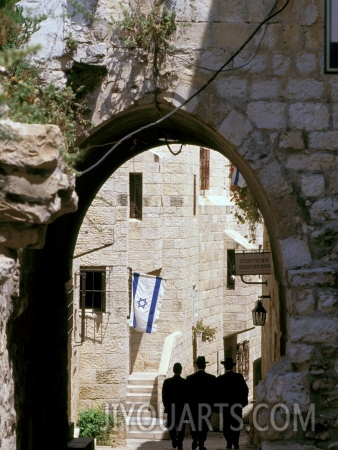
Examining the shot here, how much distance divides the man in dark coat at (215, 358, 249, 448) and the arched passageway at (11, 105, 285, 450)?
2.03 meters

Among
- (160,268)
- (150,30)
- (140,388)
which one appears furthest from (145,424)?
(150,30)

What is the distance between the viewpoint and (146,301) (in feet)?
61.2

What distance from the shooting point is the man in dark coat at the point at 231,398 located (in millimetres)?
11664

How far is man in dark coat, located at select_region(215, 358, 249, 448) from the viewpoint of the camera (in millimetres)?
11664

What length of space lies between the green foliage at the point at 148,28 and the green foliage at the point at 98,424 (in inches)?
363

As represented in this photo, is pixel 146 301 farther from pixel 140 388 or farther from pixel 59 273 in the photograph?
pixel 59 273

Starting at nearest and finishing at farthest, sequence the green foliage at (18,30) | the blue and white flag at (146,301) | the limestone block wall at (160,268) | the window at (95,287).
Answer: the green foliage at (18,30) → the limestone block wall at (160,268) → the window at (95,287) → the blue and white flag at (146,301)

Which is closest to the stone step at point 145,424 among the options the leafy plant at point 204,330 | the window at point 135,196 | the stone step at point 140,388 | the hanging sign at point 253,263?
the stone step at point 140,388

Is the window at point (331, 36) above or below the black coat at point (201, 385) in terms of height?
above

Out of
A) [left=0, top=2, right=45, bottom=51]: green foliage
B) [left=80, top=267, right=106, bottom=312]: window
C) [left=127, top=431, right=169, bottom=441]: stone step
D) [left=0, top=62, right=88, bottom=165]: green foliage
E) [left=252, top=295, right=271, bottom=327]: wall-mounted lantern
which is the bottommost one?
[left=127, top=431, right=169, bottom=441]: stone step

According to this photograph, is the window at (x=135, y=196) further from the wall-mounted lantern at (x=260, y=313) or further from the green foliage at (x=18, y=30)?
the green foliage at (x=18, y=30)

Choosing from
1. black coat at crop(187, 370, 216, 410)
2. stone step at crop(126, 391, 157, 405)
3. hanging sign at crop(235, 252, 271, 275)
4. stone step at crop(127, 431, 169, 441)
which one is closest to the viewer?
black coat at crop(187, 370, 216, 410)

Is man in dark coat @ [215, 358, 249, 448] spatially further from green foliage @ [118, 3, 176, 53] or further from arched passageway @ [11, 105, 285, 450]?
green foliage @ [118, 3, 176, 53]

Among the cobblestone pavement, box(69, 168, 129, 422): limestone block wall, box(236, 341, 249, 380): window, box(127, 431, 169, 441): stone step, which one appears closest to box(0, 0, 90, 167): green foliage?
the cobblestone pavement
